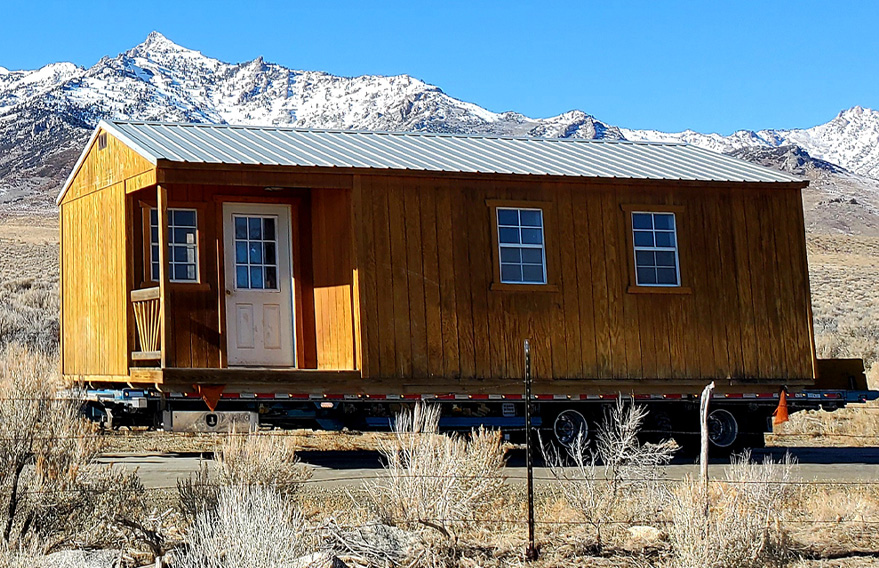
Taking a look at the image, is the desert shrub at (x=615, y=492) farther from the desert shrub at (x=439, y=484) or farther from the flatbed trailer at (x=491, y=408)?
the flatbed trailer at (x=491, y=408)

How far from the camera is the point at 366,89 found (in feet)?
637

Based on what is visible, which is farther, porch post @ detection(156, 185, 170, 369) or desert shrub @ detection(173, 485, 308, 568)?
porch post @ detection(156, 185, 170, 369)

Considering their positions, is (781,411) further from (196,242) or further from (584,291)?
(196,242)

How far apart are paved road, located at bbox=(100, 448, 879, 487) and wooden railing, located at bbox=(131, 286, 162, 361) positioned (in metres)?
1.30

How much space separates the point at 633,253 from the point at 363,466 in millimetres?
4491

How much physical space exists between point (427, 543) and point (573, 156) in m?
8.94

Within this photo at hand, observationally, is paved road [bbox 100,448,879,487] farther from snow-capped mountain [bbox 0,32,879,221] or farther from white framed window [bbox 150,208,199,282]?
snow-capped mountain [bbox 0,32,879,221]

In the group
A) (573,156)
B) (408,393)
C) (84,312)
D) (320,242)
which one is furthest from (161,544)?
(573,156)

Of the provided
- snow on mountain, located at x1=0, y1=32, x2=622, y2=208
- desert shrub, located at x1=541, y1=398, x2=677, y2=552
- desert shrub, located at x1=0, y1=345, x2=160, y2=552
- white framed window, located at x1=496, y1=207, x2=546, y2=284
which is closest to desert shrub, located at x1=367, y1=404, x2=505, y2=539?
desert shrub, located at x1=541, y1=398, x2=677, y2=552

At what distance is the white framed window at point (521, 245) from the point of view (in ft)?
51.7

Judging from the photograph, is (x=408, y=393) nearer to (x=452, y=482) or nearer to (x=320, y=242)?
(x=320, y=242)

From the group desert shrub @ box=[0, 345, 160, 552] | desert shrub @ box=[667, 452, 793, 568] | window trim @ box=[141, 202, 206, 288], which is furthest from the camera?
window trim @ box=[141, 202, 206, 288]

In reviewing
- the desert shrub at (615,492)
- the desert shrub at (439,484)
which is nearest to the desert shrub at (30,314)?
the desert shrub at (439,484)

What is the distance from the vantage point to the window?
51.9 feet
